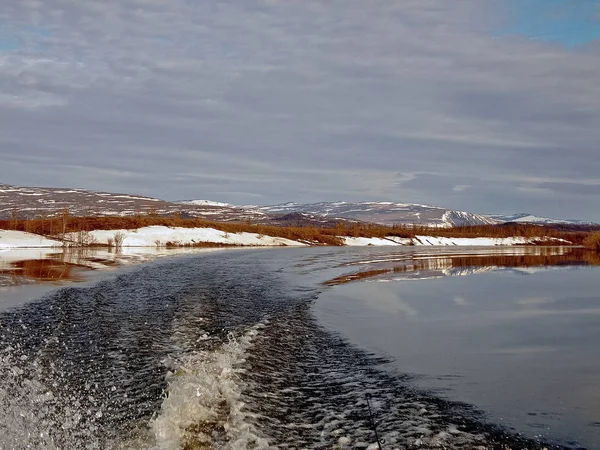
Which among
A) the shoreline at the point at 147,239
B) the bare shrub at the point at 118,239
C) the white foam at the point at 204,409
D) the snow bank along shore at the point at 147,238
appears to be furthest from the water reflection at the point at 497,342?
the snow bank along shore at the point at 147,238

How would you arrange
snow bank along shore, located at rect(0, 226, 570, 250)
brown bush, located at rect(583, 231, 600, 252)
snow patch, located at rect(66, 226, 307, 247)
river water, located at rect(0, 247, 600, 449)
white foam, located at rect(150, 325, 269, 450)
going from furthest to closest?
brown bush, located at rect(583, 231, 600, 252) < snow patch, located at rect(66, 226, 307, 247) < snow bank along shore, located at rect(0, 226, 570, 250) < river water, located at rect(0, 247, 600, 449) < white foam, located at rect(150, 325, 269, 450)

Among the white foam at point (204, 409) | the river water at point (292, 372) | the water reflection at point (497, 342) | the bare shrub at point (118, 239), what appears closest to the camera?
the white foam at point (204, 409)

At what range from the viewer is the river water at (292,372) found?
687 centimetres

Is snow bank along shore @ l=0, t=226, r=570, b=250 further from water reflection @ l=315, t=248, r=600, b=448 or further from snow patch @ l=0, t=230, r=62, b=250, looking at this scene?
water reflection @ l=315, t=248, r=600, b=448

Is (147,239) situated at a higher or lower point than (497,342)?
higher

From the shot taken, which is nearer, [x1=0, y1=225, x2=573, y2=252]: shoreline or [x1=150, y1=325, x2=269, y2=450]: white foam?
[x1=150, y1=325, x2=269, y2=450]: white foam

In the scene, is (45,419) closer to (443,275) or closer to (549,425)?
(549,425)

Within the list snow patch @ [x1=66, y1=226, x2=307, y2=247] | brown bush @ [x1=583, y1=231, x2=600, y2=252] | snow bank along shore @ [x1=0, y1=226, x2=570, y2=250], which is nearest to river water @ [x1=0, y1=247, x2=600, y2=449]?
snow bank along shore @ [x1=0, y1=226, x2=570, y2=250]

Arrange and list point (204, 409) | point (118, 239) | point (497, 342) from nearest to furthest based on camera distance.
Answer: point (204, 409) < point (497, 342) < point (118, 239)

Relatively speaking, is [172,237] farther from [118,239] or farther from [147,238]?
[118,239]

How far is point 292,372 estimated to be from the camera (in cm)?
994

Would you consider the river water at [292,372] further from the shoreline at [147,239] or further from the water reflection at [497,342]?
the shoreline at [147,239]

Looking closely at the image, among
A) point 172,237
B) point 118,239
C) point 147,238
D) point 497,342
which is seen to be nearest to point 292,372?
point 497,342

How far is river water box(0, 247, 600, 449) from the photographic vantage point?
6.87 m
